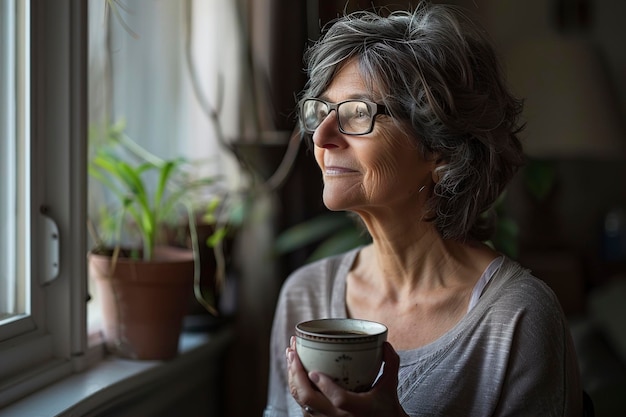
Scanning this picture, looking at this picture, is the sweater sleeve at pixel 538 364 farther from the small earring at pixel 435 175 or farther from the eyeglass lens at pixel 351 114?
the eyeglass lens at pixel 351 114

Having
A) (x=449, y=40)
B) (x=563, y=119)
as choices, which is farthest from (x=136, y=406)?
(x=563, y=119)

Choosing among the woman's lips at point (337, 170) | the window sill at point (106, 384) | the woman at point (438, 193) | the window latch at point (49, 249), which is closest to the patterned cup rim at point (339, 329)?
the woman at point (438, 193)

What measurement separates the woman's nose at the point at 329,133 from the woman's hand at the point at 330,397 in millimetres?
351

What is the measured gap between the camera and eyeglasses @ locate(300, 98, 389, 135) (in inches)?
46.6

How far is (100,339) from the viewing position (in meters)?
1.55

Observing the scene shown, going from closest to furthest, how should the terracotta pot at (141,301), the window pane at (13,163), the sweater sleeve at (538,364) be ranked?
the sweater sleeve at (538,364) < the window pane at (13,163) < the terracotta pot at (141,301)

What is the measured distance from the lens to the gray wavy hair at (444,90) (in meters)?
1.17

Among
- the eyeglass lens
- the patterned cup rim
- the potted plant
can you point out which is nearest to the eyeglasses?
Result: the eyeglass lens

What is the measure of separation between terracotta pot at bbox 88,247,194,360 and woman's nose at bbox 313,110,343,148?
493 millimetres

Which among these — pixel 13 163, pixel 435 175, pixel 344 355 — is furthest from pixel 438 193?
pixel 13 163

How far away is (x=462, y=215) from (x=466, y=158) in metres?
0.11

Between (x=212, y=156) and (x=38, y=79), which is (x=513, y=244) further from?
(x=38, y=79)

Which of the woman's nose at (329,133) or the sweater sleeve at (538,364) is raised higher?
the woman's nose at (329,133)

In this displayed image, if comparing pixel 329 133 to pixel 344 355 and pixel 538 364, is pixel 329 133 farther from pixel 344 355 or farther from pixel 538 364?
pixel 538 364
